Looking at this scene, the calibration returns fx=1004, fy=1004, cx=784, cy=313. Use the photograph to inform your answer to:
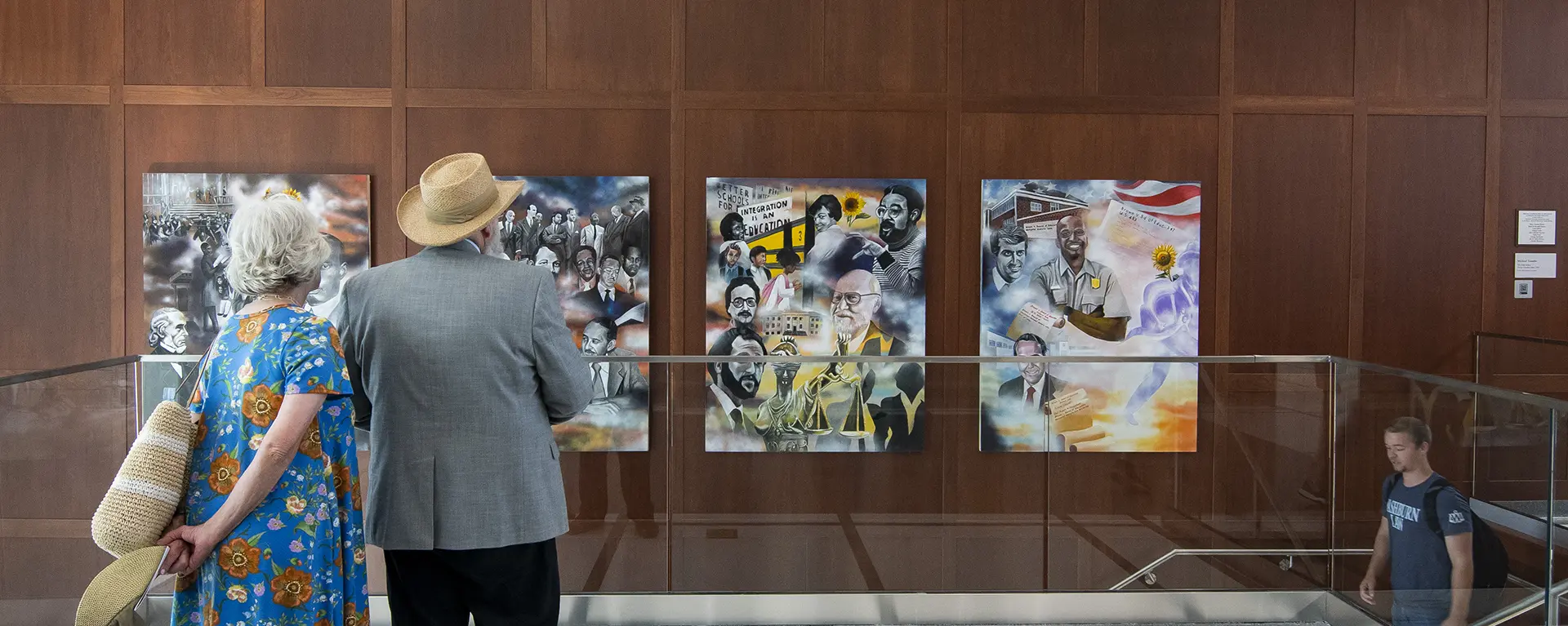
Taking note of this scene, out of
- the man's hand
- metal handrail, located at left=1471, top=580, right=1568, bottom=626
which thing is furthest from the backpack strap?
the man's hand

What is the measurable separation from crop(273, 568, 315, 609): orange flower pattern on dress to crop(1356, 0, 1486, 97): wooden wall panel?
535cm

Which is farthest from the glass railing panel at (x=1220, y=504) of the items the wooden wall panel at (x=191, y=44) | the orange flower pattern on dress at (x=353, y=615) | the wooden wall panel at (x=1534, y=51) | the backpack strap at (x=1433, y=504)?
the wooden wall panel at (x=191, y=44)

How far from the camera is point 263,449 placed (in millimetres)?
1899

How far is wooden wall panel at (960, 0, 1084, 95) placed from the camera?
5055 mm

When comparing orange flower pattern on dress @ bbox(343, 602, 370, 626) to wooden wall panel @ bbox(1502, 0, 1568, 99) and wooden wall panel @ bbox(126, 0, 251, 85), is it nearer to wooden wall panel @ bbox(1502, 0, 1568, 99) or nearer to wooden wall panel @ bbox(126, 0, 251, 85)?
wooden wall panel @ bbox(126, 0, 251, 85)

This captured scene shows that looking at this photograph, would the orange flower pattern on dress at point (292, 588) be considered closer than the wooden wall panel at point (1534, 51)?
Yes

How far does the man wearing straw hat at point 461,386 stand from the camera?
2230 millimetres

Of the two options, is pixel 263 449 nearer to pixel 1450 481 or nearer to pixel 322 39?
pixel 1450 481

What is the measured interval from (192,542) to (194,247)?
3.51m

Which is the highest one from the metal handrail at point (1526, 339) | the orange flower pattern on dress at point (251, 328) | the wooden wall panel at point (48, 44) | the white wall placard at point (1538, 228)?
the wooden wall panel at point (48, 44)

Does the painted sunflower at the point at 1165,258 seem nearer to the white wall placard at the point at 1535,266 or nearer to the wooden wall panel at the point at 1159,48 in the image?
the wooden wall panel at the point at 1159,48

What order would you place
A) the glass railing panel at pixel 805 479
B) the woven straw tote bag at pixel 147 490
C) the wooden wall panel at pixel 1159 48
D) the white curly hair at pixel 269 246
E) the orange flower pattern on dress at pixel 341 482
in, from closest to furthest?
the woven straw tote bag at pixel 147 490 < the white curly hair at pixel 269 246 < the orange flower pattern on dress at pixel 341 482 < the glass railing panel at pixel 805 479 < the wooden wall panel at pixel 1159 48

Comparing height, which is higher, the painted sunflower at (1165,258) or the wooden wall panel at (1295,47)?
the wooden wall panel at (1295,47)

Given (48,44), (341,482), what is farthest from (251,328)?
(48,44)
